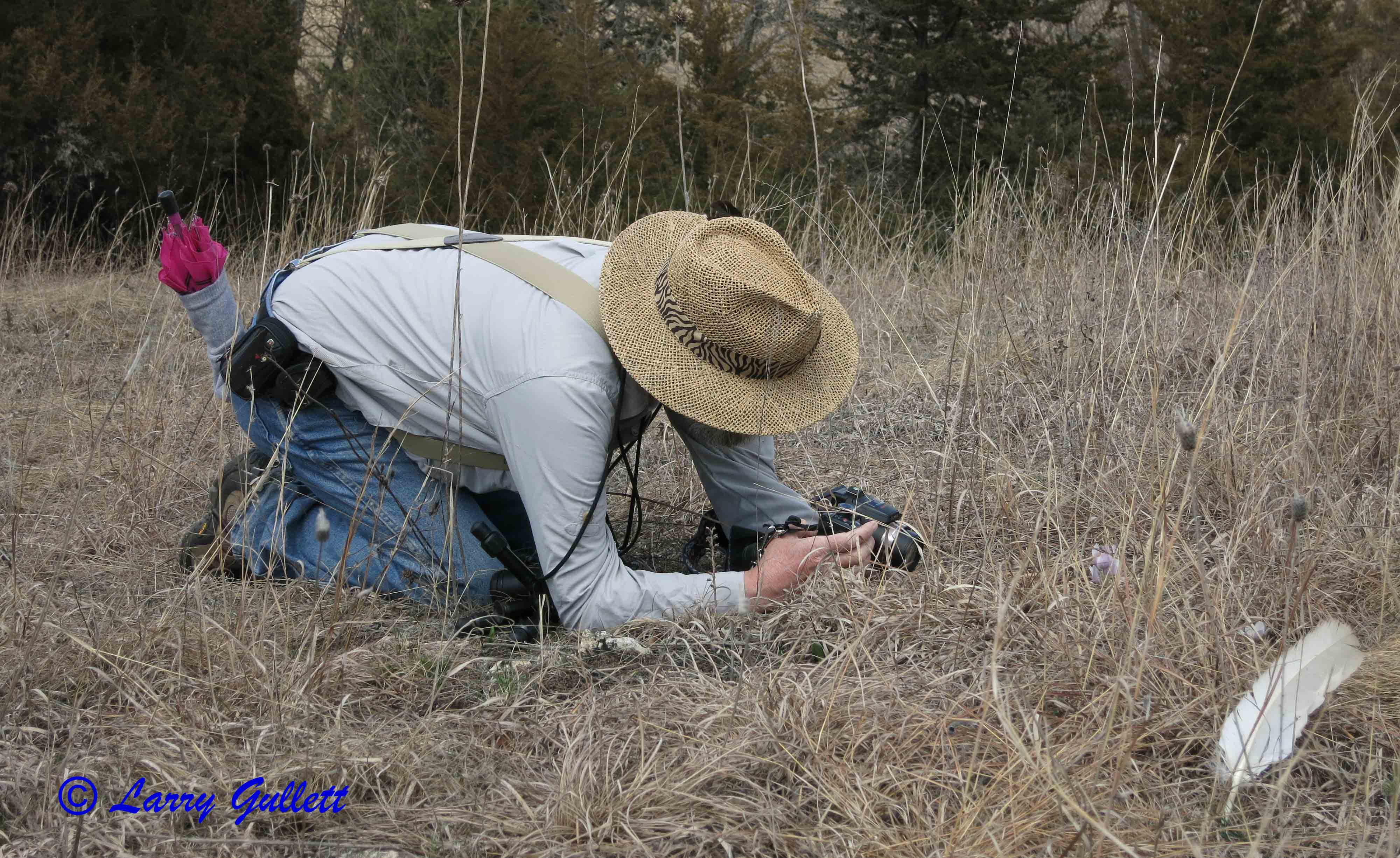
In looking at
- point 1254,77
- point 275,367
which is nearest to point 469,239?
point 275,367

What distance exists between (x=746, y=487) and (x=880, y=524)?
0.36 metres

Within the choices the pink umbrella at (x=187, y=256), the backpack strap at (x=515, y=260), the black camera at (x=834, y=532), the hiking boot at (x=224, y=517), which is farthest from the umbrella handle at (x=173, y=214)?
the black camera at (x=834, y=532)

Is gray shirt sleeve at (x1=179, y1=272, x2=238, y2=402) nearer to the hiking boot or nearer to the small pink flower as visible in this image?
the hiking boot

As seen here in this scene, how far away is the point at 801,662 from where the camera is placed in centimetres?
209

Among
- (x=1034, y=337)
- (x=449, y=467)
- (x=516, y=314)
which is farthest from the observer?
(x=1034, y=337)

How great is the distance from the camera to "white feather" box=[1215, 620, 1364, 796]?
1.65 meters

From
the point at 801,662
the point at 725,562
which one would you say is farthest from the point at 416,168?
the point at 801,662

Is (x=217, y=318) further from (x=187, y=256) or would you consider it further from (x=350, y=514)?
(x=350, y=514)

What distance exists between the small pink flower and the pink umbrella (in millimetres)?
1953

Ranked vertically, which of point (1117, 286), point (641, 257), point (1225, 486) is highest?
point (641, 257)

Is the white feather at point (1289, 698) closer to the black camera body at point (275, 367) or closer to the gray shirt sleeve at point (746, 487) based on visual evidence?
the gray shirt sleeve at point (746, 487)

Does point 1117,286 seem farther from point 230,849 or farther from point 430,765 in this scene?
point 230,849

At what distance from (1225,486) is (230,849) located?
7.20ft

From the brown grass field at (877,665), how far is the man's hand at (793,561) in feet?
0.12
